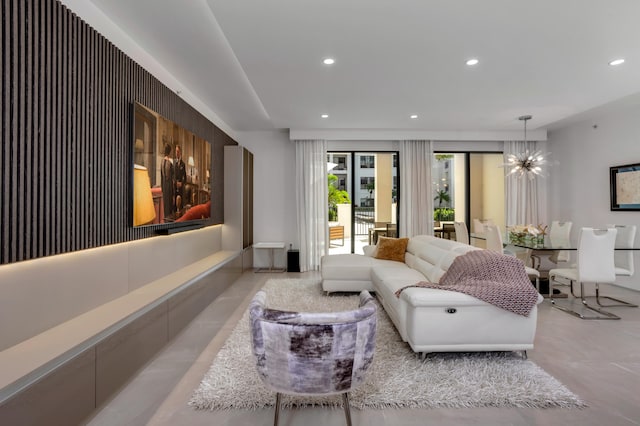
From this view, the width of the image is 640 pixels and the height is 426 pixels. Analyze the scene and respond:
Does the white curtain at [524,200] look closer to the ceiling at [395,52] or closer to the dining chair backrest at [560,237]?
the dining chair backrest at [560,237]

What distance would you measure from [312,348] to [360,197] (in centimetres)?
546

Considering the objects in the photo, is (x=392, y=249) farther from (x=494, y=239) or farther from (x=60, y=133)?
(x=60, y=133)

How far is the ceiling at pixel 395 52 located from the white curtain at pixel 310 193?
4.20ft

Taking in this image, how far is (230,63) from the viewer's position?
373 centimetres

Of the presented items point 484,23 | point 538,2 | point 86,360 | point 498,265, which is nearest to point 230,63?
point 484,23

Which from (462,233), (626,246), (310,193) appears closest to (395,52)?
(462,233)

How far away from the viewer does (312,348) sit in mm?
1535

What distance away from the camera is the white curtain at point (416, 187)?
21.6 feet

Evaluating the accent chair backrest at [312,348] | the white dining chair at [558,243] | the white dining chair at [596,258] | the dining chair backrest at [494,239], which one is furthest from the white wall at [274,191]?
the accent chair backrest at [312,348]

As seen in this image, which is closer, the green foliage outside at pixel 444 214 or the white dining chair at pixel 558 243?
the white dining chair at pixel 558 243

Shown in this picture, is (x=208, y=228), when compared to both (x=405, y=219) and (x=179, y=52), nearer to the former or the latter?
(x=179, y=52)

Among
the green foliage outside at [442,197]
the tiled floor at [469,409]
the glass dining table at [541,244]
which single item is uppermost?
the green foliage outside at [442,197]

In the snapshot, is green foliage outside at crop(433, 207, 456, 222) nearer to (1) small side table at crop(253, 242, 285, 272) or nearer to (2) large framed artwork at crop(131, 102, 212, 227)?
(1) small side table at crop(253, 242, 285, 272)

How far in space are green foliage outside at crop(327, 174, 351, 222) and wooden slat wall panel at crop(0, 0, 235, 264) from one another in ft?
14.3
